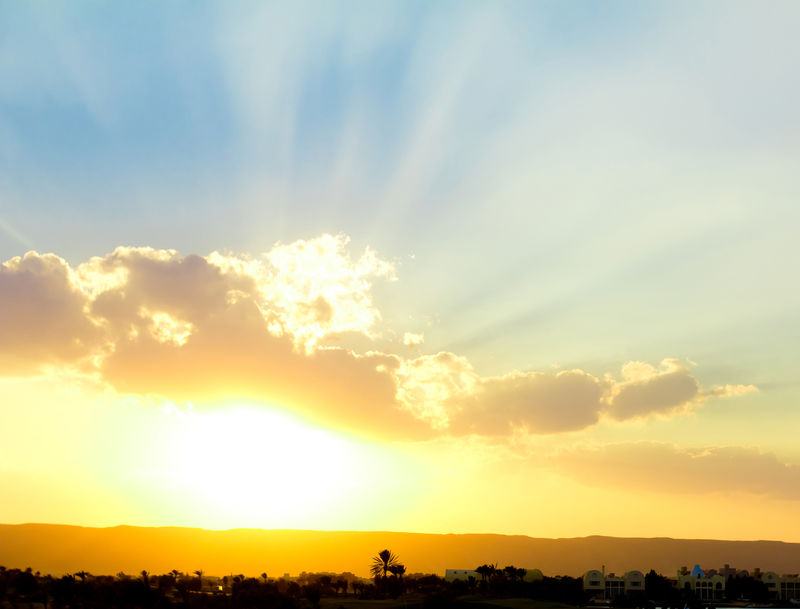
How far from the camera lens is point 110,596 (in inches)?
4577

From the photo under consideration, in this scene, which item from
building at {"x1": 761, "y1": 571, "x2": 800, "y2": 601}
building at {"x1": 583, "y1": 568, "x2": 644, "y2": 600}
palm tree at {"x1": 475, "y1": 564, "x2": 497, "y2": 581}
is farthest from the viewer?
building at {"x1": 761, "y1": 571, "x2": 800, "y2": 601}

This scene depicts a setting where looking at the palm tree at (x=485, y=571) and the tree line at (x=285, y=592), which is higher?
the palm tree at (x=485, y=571)

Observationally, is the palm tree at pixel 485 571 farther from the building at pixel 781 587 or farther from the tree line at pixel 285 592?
the building at pixel 781 587

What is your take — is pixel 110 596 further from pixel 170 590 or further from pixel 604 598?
pixel 604 598

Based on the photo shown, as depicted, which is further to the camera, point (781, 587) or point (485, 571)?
point (781, 587)

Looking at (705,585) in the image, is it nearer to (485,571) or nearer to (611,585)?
(611,585)

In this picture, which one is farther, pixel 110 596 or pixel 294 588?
pixel 294 588

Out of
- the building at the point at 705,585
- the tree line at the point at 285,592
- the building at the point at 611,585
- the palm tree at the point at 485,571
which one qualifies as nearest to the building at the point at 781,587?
the tree line at the point at 285,592

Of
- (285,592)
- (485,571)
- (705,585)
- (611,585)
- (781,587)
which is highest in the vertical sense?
(485,571)

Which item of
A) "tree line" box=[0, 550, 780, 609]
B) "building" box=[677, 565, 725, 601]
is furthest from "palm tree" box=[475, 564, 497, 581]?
"building" box=[677, 565, 725, 601]

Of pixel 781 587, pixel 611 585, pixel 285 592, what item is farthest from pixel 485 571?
pixel 781 587

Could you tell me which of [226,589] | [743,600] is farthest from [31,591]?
[743,600]

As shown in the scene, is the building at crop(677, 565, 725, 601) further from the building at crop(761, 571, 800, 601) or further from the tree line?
the building at crop(761, 571, 800, 601)

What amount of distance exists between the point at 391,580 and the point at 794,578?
292 ft
